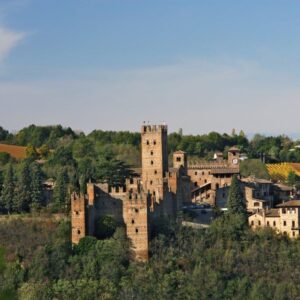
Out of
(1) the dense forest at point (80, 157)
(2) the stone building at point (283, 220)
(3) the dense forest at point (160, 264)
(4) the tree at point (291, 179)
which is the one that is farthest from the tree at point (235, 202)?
(4) the tree at point (291, 179)

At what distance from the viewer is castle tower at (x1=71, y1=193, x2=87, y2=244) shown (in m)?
30.9

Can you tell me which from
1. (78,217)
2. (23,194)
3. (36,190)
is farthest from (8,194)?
(78,217)

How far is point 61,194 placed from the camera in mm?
35812

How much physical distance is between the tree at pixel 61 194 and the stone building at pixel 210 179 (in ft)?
23.5

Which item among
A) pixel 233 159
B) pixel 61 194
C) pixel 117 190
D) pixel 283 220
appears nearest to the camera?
pixel 117 190

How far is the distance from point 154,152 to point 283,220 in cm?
724

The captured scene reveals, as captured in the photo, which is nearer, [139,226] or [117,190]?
[139,226]

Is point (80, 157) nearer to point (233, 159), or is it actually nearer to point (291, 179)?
point (233, 159)

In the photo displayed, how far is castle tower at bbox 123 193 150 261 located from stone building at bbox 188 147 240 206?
295 inches

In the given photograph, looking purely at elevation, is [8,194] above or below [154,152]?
below

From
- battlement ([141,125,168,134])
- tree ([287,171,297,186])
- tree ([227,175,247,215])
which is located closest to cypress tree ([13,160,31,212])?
battlement ([141,125,168,134])

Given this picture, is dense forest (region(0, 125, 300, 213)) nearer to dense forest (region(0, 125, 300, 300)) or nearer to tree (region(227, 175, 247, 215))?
dense forest (region(0, 125, 300, 300))

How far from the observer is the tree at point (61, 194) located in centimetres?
3541

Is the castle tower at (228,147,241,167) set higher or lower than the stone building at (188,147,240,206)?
higher
